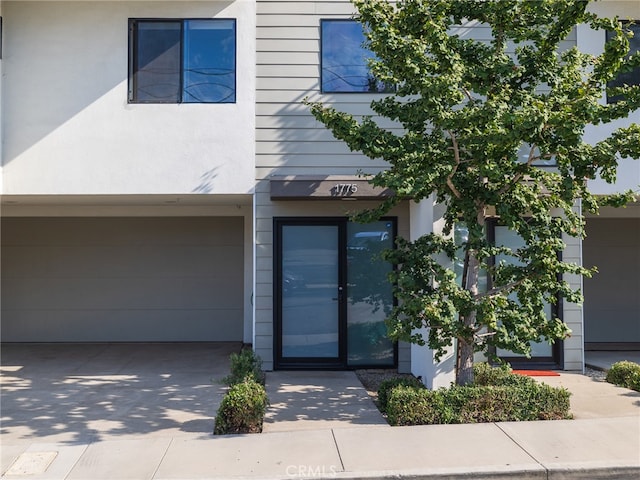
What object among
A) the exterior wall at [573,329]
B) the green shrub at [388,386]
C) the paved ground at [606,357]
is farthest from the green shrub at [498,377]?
the paved ground at [606,357]

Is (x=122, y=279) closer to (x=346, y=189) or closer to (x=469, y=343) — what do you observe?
(x=346, y=189)

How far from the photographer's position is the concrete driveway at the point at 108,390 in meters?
5.92

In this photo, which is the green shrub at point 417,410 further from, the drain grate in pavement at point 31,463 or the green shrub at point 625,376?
the drain grate in pavement at point 31,463

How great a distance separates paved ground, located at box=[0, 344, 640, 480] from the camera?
15.6 feet

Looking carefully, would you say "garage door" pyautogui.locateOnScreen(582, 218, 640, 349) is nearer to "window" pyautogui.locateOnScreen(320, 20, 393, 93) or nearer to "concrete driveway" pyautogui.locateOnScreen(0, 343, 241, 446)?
"window" pyautogui.locateOnScreen(320, 20, 393, 93)

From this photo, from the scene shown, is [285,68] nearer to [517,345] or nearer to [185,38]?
[185,38]

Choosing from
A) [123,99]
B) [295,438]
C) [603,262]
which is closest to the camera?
[295,438]

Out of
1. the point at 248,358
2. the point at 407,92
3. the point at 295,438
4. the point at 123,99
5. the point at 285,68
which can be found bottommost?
the point at 295,438

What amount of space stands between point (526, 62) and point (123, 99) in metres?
5.85

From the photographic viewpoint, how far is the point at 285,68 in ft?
28.0

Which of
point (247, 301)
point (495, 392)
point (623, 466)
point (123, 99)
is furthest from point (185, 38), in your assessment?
point (623, 466)

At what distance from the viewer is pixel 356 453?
5.10 meters

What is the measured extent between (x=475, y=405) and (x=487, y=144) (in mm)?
2907

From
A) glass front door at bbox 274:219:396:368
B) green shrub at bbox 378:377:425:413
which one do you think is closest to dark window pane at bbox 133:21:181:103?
glass front door at bbox 274:219:396:368
